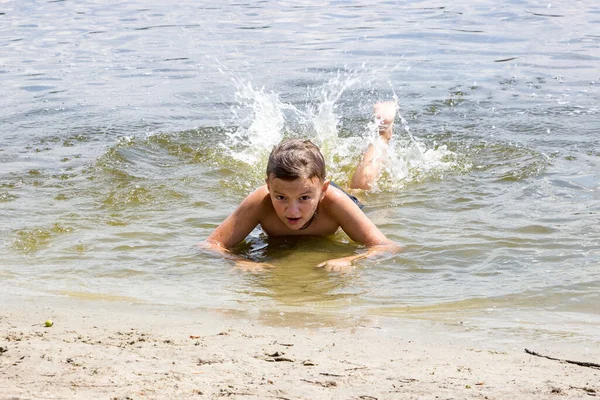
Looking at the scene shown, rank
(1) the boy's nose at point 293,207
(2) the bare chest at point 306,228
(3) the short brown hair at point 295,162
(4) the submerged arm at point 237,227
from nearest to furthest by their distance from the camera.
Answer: (3) the short brown hair at point 295,162, (1) the boy's nose at point 293,207, (4) the submerged arm at point 237,227, (2) the bare chest at point 306,228

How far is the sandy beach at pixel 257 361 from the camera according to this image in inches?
109

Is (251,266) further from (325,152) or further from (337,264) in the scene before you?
(325,152)

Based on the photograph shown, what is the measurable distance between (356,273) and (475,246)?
929 mm

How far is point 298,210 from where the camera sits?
5402 mm

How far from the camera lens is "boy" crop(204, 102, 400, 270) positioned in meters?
5.30

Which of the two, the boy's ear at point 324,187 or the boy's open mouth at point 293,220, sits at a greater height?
the boy's ear at point 324,187

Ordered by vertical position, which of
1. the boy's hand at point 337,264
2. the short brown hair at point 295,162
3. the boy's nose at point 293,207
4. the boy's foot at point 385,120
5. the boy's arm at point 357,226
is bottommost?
the boy's hand at point 337,264

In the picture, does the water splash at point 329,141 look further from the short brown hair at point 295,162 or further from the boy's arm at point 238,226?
the short brown hair at point 295,162

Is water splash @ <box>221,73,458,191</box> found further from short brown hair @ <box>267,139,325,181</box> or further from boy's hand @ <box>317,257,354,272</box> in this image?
boy's hand @ <box>317,257,354,272</box>

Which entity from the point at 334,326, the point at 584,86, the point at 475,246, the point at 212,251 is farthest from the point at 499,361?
the point at 584,86

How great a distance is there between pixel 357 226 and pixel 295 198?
0.57 m

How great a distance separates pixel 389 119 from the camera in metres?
7.98

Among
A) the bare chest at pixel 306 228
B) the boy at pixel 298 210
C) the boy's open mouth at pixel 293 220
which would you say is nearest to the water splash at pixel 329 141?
the bare chest at pixel 306 228

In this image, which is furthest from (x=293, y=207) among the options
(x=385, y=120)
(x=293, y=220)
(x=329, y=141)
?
(x=329, y=141)
